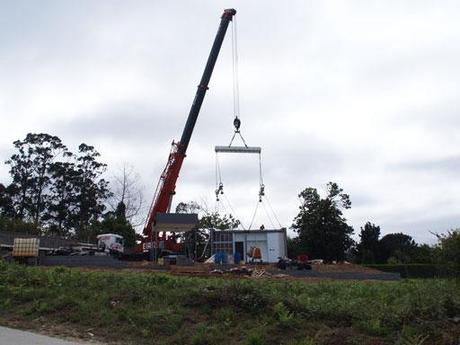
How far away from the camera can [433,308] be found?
9578 mm

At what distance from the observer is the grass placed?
9156mm

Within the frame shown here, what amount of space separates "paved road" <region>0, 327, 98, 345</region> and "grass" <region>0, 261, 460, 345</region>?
30.7 inches

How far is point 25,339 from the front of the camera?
979cm

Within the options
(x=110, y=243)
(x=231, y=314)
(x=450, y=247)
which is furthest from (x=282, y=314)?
(x=110, y=243)

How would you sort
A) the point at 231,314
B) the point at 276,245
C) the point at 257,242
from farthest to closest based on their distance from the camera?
1. the point at 257,242
2. the point at 276,245
3. the point at 231,314

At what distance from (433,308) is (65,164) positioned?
272 ft

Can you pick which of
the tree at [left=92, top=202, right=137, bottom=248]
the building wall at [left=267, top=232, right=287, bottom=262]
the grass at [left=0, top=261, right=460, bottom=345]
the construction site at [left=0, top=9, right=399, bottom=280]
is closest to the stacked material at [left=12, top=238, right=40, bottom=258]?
the construction site at [left=0, top=9, right=399, bottom=280]

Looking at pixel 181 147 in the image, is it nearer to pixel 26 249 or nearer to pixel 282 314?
pixel 26 249

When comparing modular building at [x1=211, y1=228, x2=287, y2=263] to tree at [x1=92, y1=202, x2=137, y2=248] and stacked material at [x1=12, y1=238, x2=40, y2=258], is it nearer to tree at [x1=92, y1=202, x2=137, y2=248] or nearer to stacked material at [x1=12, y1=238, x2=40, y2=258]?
stacked material at [x1=12, y1=238, x2=40, y2=258]

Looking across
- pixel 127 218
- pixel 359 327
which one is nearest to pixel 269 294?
pixel 359 327

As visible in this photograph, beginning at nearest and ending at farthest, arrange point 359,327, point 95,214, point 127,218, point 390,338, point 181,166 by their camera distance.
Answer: point 390,338
point 359,327
point 181,166
point 127,218
point 95,214

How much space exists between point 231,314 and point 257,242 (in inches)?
1311

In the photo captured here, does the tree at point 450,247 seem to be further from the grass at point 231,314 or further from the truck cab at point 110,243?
the truck cab at point 110,243

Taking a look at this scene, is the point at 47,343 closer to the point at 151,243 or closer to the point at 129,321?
the point at 129,321
